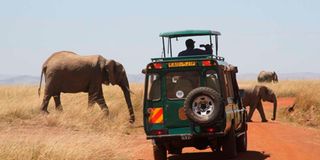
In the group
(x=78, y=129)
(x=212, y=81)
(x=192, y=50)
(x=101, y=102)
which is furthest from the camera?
(x=101, y=102)

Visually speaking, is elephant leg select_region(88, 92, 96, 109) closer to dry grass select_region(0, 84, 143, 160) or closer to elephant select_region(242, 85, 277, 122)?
dry grass select_region(0, 84, 143, 160)

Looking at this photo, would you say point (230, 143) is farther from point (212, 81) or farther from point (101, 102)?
point (101, 102)

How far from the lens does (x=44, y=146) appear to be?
11680 mm

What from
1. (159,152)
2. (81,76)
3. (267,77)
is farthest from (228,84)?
(267,77)

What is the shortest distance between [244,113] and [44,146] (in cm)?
549

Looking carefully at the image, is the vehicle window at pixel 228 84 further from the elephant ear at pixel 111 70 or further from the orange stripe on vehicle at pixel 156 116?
the elephant ear at pixel 111 70

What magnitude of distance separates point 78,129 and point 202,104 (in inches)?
279

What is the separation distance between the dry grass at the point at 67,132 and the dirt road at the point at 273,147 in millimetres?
820

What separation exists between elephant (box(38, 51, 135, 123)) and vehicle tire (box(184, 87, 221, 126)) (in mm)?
11021

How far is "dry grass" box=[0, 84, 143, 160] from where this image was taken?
1144cm

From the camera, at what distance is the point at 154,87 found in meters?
12.6

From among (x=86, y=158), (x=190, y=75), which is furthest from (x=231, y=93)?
(x=86, y=158)

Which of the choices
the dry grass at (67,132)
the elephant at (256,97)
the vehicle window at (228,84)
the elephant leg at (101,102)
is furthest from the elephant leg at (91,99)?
the vehicle window at (228,84)

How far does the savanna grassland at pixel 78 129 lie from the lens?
11.6m
